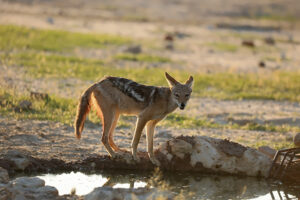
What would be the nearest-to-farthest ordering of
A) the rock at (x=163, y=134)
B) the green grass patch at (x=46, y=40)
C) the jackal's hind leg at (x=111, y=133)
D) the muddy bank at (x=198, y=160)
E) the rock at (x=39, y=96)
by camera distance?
the muddy bank at (x=198, y=160)
the jackal's hind leg at (x=111, y=133)
the rock at (x=163, y=134)
the rock at (x=39, y=96)
the green grass patch at (x=46, y=40)

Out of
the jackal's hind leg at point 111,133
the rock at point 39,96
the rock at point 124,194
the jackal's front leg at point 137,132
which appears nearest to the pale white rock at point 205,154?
the jackal's front leg at point 137,132

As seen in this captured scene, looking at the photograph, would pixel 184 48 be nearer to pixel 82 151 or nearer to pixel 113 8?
pixel 82 151

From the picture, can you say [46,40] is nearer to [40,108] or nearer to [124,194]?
[40,108]

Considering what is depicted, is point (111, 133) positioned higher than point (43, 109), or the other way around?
point (43, 109)

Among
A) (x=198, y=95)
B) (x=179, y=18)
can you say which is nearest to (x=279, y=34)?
(x=179, y=18)

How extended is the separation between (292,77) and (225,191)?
12.0 metres

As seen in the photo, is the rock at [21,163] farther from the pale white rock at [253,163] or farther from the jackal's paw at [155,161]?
the pale white rock at [253,163]

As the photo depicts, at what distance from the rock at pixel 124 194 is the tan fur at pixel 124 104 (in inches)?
75.8

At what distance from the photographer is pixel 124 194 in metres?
6.16

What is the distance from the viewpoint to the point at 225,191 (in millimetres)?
7676

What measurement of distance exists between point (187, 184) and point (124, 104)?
150cm

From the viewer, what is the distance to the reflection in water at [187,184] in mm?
7449

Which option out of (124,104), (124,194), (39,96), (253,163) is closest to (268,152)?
(253,163)

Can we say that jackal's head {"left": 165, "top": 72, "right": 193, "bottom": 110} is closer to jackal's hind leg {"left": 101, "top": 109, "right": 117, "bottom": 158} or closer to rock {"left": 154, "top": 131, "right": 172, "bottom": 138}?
jackal's hind leg {"left": 101, "top": 109, "right": 117, "bottom": 158}
